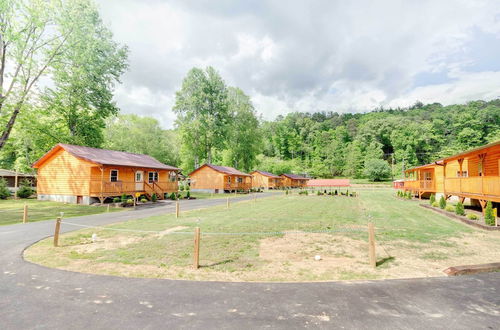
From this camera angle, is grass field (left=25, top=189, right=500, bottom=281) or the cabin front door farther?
the cabin front door

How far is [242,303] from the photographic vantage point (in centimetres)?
448

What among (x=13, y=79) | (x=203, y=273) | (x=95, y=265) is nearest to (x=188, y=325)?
(x=203, y=273)

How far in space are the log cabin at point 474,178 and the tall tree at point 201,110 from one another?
98.4ft

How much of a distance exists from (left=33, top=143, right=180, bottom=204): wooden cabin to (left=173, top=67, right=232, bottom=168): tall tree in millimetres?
16894

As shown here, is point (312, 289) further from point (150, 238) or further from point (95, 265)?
point (150, 238)

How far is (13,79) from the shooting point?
20766mm

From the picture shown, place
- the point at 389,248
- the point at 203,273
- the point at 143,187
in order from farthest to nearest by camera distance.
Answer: the point at 143,187, the point at 389,248, the point at 203,273

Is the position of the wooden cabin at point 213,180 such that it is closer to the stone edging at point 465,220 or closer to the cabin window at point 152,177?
the cabin window at point 152,177

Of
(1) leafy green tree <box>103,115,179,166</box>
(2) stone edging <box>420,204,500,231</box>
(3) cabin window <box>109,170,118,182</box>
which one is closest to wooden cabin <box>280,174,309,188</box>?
(1) leafy green tree <box>103,115,179,166</box>

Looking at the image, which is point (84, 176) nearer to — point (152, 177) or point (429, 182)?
point (152, 177)

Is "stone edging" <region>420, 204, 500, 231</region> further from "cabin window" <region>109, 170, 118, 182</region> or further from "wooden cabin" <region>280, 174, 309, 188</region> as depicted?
"wooden cabin" <region>280, 174, 309, 188</region>

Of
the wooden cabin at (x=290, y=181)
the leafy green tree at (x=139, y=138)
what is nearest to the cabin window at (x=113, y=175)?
the leafy green tree at (x=139, y=138)

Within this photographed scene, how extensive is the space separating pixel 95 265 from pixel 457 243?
37.3 ft

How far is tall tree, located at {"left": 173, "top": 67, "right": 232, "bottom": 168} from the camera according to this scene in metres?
41.9
